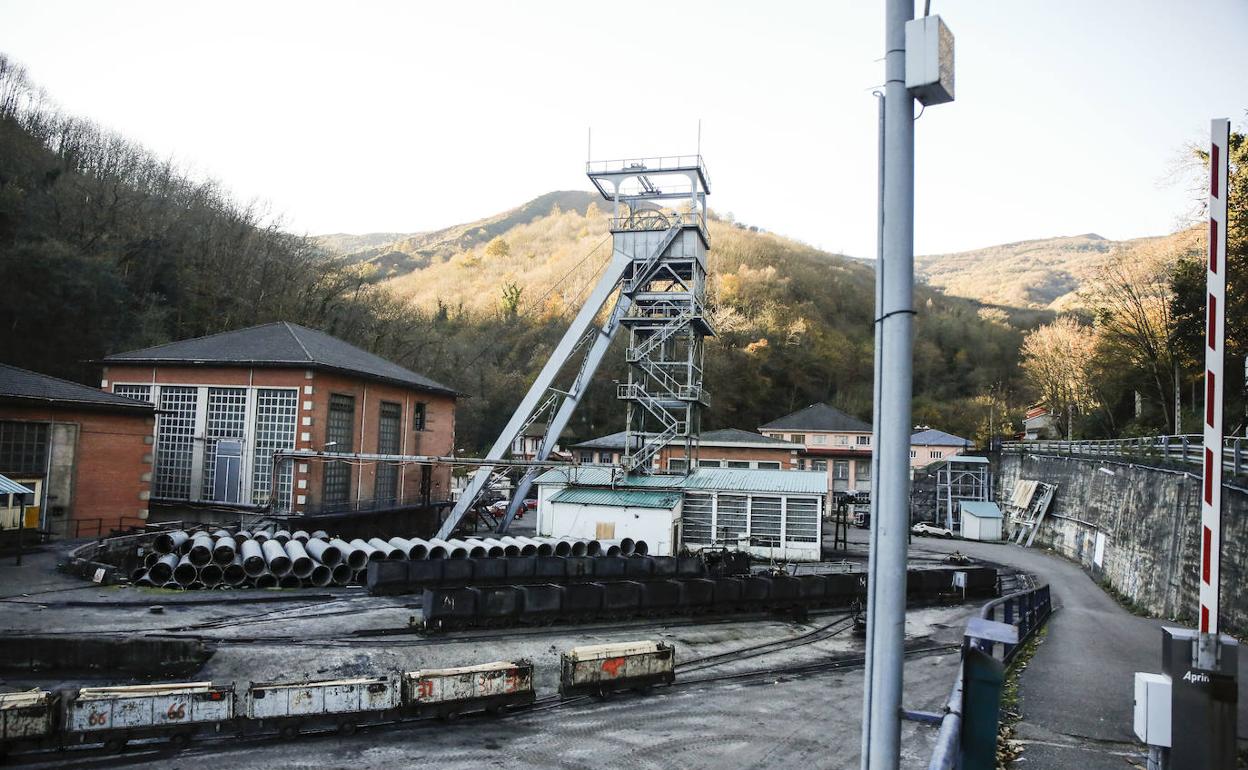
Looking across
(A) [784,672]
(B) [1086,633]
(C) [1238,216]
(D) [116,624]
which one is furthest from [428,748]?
Answer: (C) [1238,216]

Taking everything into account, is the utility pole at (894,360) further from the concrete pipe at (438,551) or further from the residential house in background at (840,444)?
the residential house in background at (840,444)

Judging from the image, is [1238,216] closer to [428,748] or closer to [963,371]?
[428,748]

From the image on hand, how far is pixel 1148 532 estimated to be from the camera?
Result: 74.2 feet

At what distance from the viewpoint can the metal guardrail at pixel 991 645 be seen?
16.5 ft

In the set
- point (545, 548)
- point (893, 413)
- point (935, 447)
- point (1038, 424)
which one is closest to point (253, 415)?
point (545, 548)

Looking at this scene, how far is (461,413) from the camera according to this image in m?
65.4

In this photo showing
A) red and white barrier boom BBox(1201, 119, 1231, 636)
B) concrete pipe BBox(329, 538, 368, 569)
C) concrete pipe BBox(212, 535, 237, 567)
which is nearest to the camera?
red and white barrier boom BBox(1201, 119, 1231, 636)

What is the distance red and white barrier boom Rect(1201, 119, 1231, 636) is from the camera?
17.4 feet

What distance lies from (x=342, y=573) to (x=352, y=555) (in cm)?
61

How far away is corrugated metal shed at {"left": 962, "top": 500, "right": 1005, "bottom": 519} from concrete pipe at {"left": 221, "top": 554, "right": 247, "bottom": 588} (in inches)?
1529

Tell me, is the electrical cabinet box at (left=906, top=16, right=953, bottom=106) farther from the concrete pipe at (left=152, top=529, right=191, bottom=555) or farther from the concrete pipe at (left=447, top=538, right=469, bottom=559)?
the concrete pipe at (left=152, top=529, right=191, bottom=555)

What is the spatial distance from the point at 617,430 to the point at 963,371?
149 ft

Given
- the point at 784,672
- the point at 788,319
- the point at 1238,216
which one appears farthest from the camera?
the point at 788,319

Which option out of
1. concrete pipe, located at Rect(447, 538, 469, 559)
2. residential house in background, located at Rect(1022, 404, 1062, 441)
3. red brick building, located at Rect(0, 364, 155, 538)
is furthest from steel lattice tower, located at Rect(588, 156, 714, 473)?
residential house in background, located at Rect(1022, 404, 1062, 441)
